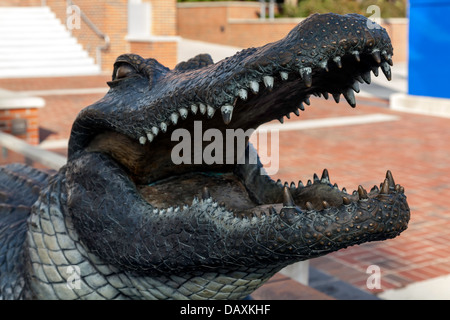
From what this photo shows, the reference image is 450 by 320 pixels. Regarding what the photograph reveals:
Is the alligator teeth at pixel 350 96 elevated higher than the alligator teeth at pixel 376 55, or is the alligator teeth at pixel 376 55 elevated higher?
the alligator teeth at pixel 376 55

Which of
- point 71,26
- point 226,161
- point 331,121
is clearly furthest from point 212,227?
point 71,26

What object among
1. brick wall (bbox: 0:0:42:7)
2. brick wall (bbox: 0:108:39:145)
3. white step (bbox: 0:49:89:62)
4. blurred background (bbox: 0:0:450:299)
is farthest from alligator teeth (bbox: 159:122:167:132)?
brick wall (bbox: 0:0:42:7)

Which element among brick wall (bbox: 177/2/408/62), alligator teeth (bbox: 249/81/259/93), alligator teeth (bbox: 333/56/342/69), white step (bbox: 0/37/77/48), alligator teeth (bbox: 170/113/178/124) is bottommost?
alligator teeth (bbox: 170/113/178/124)

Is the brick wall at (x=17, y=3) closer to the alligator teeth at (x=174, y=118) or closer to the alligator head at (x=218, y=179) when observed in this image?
the alligator head at (x=218, y=179)

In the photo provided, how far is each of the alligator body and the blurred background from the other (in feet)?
4.67

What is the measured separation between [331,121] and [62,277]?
908cm

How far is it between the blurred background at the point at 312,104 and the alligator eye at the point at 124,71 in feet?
5.57

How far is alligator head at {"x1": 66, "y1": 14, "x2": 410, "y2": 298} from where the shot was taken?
5.20 feet

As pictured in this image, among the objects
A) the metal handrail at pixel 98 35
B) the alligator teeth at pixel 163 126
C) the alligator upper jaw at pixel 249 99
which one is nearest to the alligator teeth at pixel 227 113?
the alligator upper jaw at pixel 249 99

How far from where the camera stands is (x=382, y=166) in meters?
7.39

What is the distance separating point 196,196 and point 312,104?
1142 cm

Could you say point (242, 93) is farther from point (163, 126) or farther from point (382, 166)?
point (382, 166)

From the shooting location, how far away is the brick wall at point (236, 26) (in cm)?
2430

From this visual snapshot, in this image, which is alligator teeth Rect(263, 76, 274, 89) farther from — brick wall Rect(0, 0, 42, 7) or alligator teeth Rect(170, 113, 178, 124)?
brick wall Rect(0, 0, 42, 7)
